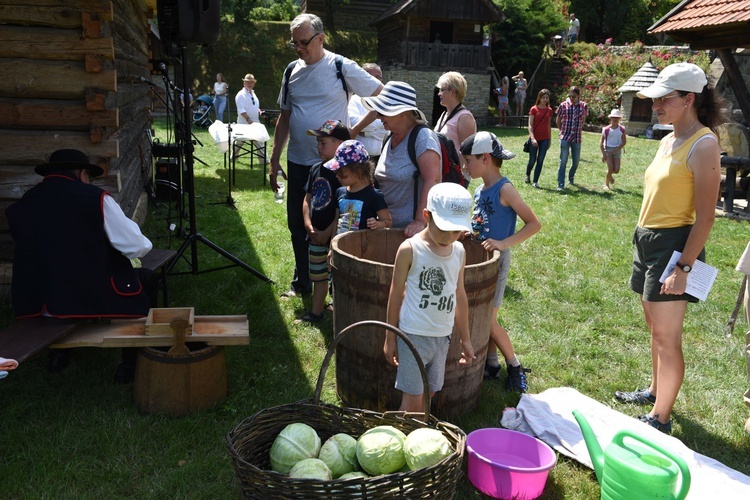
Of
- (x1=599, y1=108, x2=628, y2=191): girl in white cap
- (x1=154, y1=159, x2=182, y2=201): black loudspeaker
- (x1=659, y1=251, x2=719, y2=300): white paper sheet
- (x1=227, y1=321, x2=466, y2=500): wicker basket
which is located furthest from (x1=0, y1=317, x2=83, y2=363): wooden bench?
(x1=599, y1=108, x2=628, y2=191): girl in white cap

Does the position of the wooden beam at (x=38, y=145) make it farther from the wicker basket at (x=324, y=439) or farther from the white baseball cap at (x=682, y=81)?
the white baseball cap at (x=682, y=81)

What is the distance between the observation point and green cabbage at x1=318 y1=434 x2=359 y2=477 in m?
2.70

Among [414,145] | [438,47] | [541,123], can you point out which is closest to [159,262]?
[414,145]

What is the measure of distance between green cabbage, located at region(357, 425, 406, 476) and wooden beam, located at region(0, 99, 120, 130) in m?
3.71

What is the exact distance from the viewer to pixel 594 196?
11.8 m

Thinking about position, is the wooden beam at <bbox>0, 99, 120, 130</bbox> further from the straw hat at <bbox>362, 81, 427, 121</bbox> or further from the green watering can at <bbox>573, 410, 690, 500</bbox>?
the green watering can at <bbox>573, 410, 690, 500</bbox>

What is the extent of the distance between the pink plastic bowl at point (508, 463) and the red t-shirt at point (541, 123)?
1013 centimetres

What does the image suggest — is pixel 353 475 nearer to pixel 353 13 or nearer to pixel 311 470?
pixel 311 470

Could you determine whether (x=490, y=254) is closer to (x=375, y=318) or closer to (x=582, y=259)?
(x=375, y=318)

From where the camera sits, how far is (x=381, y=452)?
8.70ft

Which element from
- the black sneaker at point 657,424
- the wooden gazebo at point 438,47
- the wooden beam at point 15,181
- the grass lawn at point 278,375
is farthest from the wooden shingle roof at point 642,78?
the wooden beam at point 15,181

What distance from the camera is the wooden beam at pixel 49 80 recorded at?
15.9 feet

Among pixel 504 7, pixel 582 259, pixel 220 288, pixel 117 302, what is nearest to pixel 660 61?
pixel 504 7

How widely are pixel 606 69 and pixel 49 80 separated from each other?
2730 cm
